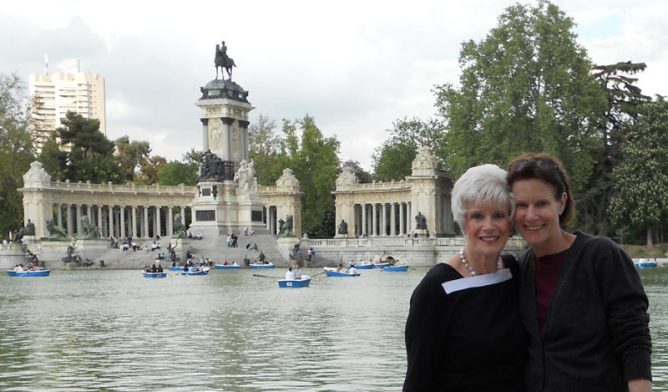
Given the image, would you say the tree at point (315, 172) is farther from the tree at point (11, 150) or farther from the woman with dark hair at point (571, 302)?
the woman with dark hair at point (571, 302)

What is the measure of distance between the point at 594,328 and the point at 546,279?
0.35 metres

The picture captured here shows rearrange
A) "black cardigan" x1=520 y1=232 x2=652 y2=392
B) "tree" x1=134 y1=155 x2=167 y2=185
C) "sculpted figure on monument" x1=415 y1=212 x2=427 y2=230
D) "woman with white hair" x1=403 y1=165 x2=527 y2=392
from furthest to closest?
"tree" x1=134 y1=155 x2=167 y2=185
"sculpted figure on monument" x1=415 y1=212 x2=427 y2=230
"woman with white hair" x1=403 y1=165 x2=527 y2=392
"black cardigan" x1=520 y1=232 x2=652 y2=392

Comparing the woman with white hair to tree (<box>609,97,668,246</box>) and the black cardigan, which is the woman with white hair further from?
tree (<box>609,97,668,246</box>)

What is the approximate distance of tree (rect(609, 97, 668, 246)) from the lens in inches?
2381

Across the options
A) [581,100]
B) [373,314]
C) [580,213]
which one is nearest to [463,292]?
[373,314]

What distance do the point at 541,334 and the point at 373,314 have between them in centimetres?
2000

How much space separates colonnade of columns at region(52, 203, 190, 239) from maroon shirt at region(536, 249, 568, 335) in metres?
82.3

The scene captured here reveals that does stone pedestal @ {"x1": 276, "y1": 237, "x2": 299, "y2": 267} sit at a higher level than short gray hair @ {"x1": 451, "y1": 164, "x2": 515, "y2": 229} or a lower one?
lower

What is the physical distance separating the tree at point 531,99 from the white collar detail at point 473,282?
56399 millimetres

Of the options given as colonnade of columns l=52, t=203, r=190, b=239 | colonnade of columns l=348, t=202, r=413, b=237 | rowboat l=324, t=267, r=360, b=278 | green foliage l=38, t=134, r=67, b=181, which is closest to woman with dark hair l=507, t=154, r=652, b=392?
rowboat l=324, t=267, r=360, b=278

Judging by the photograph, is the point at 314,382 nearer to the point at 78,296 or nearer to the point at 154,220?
the point at 78,296

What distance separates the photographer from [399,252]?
65.6 metres

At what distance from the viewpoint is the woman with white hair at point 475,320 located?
4555mm

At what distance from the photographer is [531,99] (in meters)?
62.9
